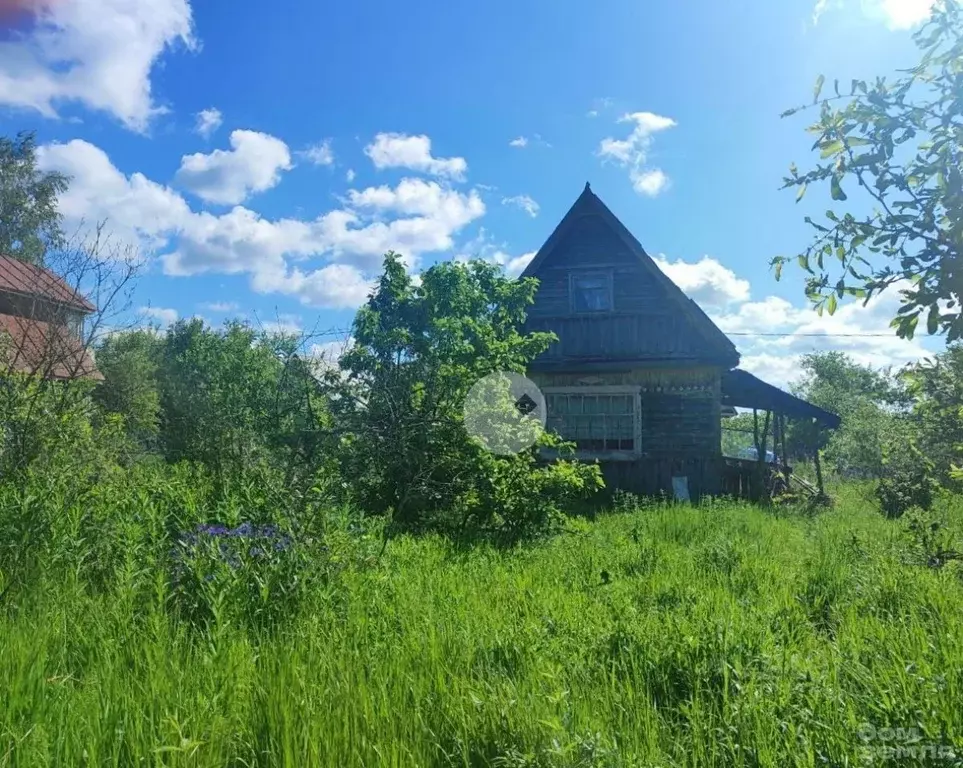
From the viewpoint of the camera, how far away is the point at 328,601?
4223 mm

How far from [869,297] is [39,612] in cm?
468

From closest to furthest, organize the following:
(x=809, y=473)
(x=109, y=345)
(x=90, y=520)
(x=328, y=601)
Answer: (x=328, y=601) → (x=90, y=520) → (x=809, y=473) → (x=109, y=345)

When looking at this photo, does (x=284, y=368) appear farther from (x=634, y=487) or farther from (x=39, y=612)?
(x=634, y=487)

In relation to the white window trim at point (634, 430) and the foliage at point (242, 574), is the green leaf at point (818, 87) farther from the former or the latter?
the white window trim at point (634, 430)

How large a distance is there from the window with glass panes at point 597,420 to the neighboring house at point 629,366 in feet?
0.08

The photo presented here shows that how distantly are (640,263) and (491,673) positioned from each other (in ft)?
44.2

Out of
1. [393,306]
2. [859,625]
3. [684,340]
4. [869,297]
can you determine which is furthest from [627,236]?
[869,297]

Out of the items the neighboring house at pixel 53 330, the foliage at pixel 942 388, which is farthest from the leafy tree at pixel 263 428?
the foliage at pixel 942 388

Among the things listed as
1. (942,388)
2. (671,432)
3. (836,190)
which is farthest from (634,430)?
(836,190)

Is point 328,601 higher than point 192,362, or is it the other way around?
point 192,362

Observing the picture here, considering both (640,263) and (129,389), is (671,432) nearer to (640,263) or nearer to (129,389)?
(640,263)

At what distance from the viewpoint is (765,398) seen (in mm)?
15656

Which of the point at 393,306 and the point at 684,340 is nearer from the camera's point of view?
the point at 393,306
